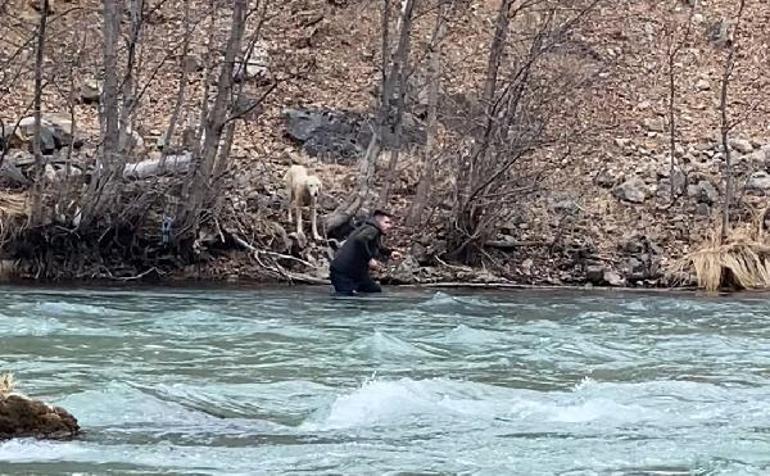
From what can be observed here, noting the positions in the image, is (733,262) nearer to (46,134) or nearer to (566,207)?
(566,207)

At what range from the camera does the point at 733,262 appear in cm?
1806

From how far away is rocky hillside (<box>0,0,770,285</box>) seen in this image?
1897cm

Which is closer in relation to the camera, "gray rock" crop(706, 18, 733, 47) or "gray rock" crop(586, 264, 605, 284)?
"gray rock" crop(586, 264, 605, 284)

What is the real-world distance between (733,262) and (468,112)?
15.1 feet

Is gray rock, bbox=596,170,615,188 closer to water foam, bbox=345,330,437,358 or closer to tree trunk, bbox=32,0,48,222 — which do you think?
tree trunk, bbox=32,0,48,222

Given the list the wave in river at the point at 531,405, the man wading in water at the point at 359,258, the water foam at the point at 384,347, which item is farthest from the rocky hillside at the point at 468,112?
the wave in river at the point at 531,405

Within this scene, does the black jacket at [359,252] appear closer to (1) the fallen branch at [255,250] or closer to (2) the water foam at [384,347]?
(1) the fallen branch at [255,250]

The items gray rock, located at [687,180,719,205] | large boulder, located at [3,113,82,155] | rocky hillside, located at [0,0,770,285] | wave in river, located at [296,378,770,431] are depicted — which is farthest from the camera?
gray rock, located at [687,180,719,205]

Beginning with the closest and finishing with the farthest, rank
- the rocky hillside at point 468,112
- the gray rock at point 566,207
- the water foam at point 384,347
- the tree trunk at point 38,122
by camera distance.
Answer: the water foam at point 384,347 → the tree trunk at point 38,122 → the rocky hillside at point 468,112 → the gray rock at point 566,207

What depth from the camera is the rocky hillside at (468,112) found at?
18969mm

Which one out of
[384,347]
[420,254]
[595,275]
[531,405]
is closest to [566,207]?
[595,275]

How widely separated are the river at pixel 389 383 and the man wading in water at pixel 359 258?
37cm

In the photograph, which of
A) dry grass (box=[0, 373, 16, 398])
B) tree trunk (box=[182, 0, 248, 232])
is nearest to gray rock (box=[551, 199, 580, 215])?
tree trunk (box=[182, 0, 248, 232])

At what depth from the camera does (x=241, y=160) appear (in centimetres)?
1992
